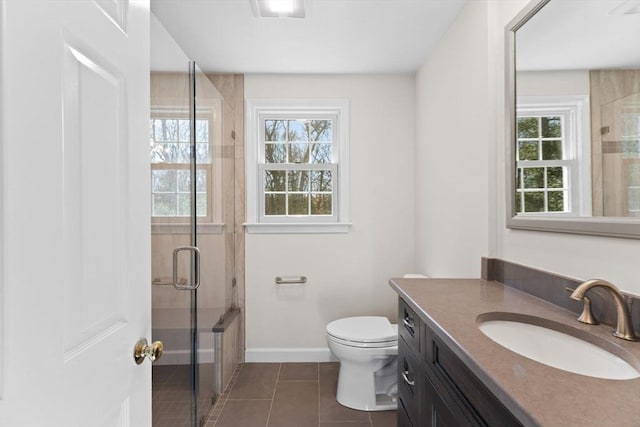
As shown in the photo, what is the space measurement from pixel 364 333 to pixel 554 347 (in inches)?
50.1

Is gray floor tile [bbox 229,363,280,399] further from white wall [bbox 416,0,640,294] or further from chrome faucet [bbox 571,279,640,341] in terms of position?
chrome faucet [bbox 571,279,640,341]

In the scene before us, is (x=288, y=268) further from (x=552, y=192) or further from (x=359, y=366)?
(x=552, y=192)

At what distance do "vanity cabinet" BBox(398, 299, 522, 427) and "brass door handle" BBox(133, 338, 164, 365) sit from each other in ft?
2.65

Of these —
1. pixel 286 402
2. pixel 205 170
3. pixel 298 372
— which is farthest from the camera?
pixel 298 372

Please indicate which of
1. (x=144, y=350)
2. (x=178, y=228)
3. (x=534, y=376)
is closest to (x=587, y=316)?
(x=534, y=376)

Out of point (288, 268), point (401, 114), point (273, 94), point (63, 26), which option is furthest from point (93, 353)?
point (401, 114)

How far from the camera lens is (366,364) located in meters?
2.10

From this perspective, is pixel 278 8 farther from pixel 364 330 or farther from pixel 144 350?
pixel 364 330

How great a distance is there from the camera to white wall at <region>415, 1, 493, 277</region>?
1.74 metres

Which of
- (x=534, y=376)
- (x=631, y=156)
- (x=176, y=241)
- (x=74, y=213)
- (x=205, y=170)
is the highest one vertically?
(x=205, y=170)

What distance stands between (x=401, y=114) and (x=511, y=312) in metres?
2.06

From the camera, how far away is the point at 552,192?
1268 mm

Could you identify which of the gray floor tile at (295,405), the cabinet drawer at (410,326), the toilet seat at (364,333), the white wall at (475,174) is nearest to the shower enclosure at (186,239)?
the gray floor tile at (295,405)

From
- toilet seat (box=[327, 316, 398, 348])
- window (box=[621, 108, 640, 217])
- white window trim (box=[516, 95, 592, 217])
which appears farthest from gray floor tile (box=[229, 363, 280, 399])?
window (box=[621, 108, 640, 217])
